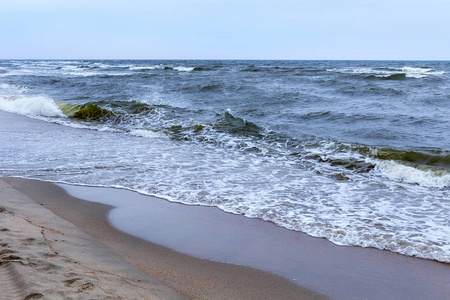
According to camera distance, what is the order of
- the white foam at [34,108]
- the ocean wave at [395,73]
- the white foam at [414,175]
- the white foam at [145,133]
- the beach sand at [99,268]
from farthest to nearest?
the ocean wave at [395,73]
the white foam at [34,108]
the white foam at [145,133]
the white foam at [414,175]
the beach sand at [99,268]

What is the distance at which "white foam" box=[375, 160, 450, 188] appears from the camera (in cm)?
631

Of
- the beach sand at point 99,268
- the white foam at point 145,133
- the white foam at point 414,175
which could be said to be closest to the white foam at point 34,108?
the white foam at point 145,133

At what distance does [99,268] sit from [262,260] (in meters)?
1.48

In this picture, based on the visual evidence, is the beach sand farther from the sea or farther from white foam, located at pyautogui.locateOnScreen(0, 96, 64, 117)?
white foam, located at pyautogui.locateOnScreen(0, 96, 64, 117)

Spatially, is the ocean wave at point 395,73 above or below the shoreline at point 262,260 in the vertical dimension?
above

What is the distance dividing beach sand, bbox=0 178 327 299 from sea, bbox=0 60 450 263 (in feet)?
4.22

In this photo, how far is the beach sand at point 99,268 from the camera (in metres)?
2.53

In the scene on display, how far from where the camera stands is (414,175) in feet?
21.5

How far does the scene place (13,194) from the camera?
4.96m

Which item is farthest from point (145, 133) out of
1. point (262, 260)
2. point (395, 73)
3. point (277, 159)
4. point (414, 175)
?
point (395, 73)

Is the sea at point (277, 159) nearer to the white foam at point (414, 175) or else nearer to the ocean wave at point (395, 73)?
the white foam at point (414, 175)

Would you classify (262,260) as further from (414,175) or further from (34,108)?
(34,108)

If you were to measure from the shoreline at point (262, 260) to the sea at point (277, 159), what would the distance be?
0.27 meters

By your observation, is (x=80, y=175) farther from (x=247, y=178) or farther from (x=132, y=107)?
(x=132, y=107)
